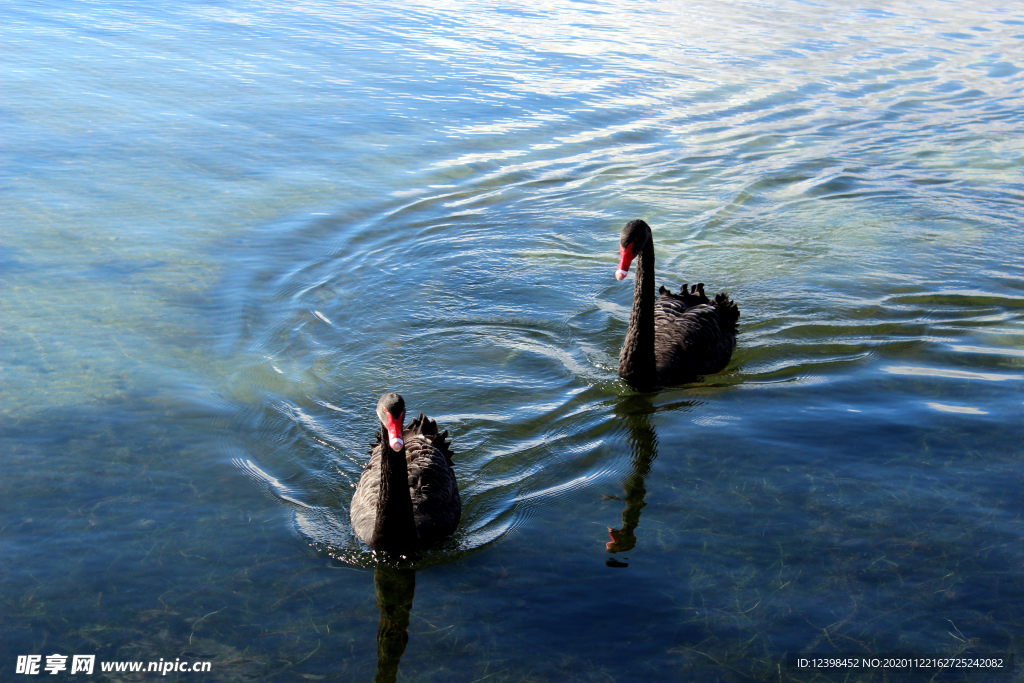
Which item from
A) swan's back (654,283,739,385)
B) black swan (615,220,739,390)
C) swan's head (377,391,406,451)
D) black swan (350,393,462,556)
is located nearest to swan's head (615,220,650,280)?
black swan (615,220,739,390)

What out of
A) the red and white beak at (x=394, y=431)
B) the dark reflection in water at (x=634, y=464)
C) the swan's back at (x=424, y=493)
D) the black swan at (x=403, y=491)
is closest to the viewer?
the red and white beak at (x=394, y=431)

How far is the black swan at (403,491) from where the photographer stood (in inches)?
197

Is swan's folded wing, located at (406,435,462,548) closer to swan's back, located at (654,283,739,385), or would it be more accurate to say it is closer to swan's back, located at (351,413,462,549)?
swan's back, located at (351,413,462,549)

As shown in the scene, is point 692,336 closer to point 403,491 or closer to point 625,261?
point 625,261

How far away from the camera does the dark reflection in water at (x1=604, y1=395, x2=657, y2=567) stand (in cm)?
564

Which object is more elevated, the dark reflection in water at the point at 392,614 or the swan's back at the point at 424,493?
the swan's back at the point at 424,493

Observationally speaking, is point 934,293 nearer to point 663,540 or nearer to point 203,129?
point 663,540

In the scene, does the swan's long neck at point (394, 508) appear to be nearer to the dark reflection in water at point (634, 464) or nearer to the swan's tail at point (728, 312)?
the dark reflection in water at point (634, 464)

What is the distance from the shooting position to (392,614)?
495cm

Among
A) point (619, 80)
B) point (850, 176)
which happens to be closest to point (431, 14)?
point (619, 80)

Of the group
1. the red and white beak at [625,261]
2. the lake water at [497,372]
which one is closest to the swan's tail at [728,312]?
the lake water at [497,372]

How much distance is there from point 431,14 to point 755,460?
21003 mm

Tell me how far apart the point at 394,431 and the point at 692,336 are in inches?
143

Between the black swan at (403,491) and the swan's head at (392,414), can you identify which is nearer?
the swan's head at (392,414)
